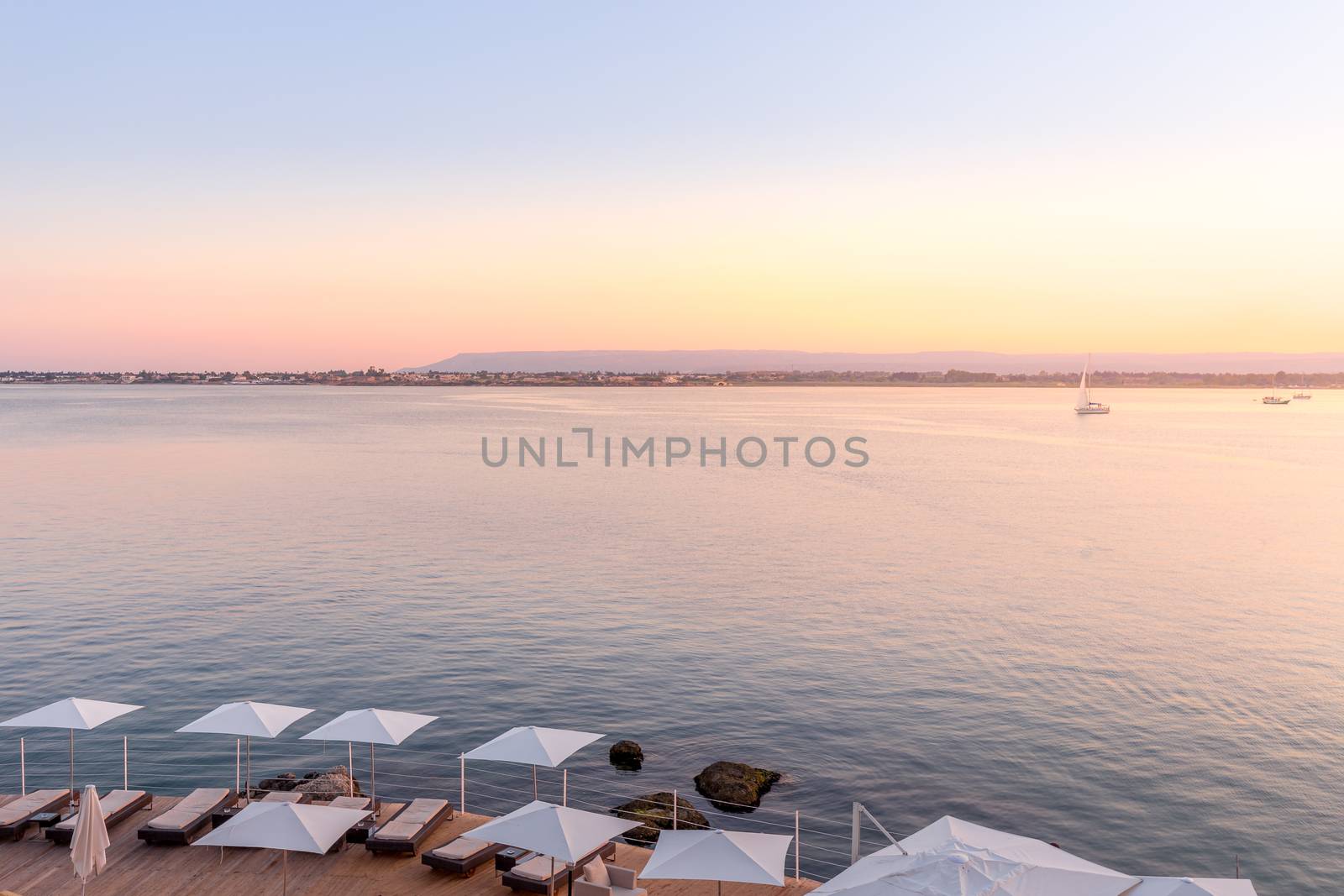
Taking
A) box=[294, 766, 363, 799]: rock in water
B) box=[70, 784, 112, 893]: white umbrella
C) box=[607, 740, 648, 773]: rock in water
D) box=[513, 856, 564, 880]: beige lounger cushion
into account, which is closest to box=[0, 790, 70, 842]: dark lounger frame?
box=[70, 784, 112, 893]: white umbrella

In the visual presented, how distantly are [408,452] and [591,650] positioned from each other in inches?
4159

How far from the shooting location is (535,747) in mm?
18641

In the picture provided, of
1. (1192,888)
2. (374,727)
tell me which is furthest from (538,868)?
(1192,888)

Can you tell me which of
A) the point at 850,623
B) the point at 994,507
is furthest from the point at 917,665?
the point at 994,507

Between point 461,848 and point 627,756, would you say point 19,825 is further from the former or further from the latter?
point 627,756

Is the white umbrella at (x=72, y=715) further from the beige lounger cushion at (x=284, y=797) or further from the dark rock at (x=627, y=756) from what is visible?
the dark rock at (x=627, y=756)

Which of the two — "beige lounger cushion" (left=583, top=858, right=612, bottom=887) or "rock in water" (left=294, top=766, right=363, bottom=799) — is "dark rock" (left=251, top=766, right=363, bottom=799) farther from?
"beige lounger cushion" (left=583, top=858, right=612, bottom=887)

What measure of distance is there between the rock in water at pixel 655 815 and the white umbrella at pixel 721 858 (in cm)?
583

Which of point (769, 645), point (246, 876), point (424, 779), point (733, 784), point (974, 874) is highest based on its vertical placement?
point (974, 874)

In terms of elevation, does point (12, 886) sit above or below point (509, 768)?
above

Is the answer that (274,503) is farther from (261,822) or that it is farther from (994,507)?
(261,822)

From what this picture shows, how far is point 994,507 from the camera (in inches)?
3415

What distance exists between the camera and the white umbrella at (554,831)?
14.8m

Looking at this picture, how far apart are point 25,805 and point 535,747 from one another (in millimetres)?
10234
